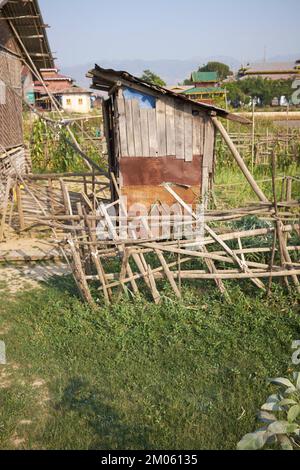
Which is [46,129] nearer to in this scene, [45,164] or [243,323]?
[45,164]

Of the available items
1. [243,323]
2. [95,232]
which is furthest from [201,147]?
[243,323]

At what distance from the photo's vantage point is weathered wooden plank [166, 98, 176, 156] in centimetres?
770

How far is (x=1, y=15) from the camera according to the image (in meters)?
11.6

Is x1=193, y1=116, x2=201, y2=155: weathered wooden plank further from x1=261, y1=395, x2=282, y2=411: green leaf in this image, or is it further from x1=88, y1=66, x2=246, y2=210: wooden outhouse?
x1=261, y1=395, x2=282, y2=411: green leaf

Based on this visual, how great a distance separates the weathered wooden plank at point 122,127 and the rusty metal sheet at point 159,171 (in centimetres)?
15

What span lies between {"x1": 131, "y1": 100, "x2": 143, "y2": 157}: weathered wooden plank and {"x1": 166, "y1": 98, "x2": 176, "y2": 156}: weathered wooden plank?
520mm

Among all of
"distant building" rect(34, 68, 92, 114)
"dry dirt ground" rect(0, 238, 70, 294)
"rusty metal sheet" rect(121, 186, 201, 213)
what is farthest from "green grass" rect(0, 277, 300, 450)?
"distant building" rect(34, 68, 92, 114)

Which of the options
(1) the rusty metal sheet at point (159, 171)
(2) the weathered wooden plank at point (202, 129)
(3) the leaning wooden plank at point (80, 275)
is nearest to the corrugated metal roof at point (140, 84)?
(2) the weathered wooden plank at point (202, 129)

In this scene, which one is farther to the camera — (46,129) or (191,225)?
(46,129)

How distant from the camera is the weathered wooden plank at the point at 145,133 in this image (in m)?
7.73

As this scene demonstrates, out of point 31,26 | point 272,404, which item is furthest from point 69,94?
point 272,404

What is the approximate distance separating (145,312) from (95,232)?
1.26 metres

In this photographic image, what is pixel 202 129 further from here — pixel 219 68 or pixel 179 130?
pixel 219 68
